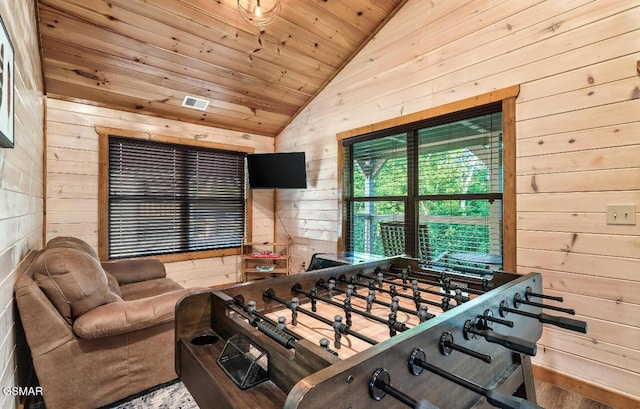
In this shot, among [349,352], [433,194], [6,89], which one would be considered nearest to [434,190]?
[433,194]

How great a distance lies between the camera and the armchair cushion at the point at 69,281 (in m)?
1.70

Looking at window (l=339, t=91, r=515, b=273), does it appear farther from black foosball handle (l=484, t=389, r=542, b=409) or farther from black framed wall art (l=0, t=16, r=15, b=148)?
black framed wall art (l=0, t=16, r=15, b=148)

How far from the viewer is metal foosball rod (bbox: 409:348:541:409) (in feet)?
2.06

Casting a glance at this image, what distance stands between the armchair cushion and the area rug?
0.64 m

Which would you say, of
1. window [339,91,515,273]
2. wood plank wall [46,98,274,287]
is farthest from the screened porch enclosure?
wood plank wall [46,98,274,287]

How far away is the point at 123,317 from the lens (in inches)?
70.9

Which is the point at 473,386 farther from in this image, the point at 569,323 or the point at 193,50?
the point at 193,50

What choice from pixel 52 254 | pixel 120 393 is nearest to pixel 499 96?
pixel 52 254

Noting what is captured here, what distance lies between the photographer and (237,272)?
4574 mm

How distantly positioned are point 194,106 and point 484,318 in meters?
3.90

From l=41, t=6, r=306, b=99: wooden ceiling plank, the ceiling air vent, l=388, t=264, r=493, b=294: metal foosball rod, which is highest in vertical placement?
l=41, t=6, r=306, b=99: wooden ceiling plank

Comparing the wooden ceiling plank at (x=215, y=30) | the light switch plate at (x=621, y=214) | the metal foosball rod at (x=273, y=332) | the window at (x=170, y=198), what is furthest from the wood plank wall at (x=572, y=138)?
the window at (x=170, y=198)

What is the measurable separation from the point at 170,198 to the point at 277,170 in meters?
1.47

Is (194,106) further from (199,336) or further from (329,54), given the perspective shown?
(199,336)
